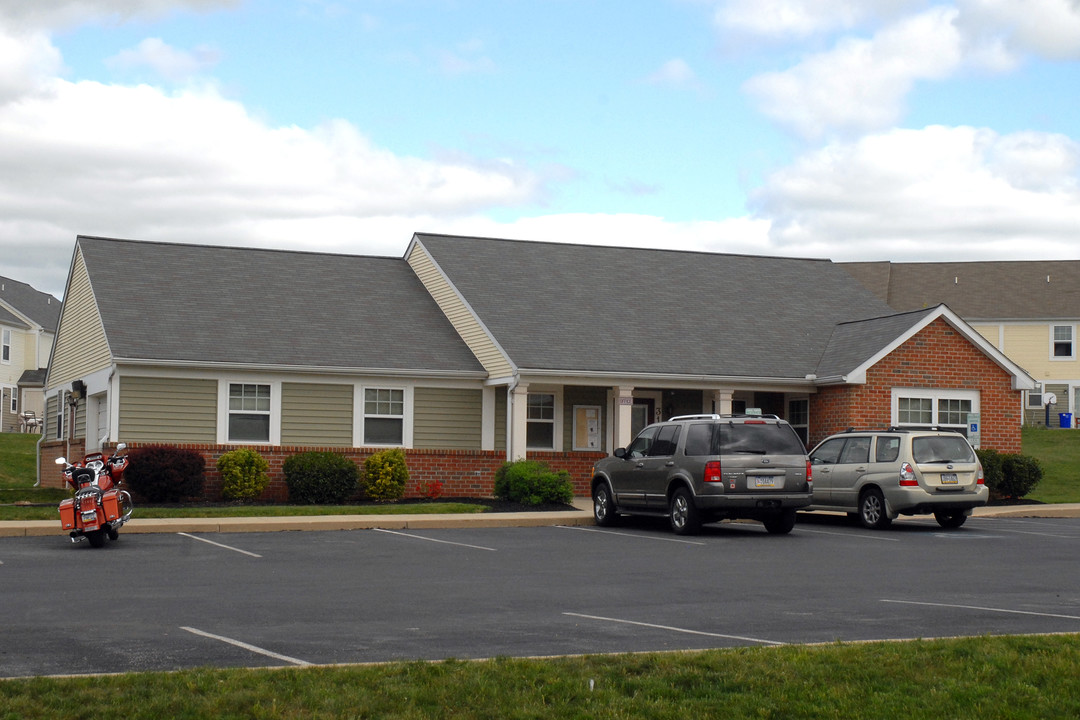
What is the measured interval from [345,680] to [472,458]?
19874 mm

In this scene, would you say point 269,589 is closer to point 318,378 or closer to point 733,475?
point 733,475

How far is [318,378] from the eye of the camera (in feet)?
88.7

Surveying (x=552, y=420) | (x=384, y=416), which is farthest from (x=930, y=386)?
(x=384, y=416)

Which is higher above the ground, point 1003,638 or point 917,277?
point 917,277

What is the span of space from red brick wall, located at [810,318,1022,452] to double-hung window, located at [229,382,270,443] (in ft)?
40.5

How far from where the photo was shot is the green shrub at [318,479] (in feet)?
82.6

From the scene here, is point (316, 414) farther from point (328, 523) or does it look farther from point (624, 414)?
point (328, 523)

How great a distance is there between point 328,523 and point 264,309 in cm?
995

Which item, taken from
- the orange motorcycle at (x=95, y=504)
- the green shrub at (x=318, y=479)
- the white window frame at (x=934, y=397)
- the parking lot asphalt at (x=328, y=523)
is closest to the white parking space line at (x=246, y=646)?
the orange motorcycle at (x=95, y=504)

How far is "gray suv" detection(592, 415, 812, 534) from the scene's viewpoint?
747 inches

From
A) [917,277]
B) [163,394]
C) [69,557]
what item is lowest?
[69,557]

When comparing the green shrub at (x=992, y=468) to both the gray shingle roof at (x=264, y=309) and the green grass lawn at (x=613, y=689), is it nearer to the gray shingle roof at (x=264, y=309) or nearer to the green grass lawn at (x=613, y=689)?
the gray shingle roof at (x=264, y=309)

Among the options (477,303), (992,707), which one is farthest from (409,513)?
(992,707)

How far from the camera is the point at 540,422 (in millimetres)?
29094
